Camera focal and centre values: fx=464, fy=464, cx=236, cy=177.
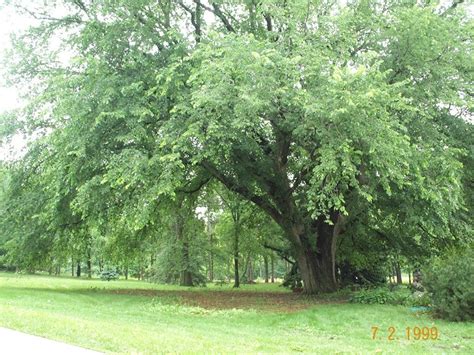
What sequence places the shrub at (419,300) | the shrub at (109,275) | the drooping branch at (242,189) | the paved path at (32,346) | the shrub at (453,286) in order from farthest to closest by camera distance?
the shrub at (109,275) < the drooping branch at (242,189) < the shrub at (419,300) < the shrub at (453,286) < the paved path at (32,346)

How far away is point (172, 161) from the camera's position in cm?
1425

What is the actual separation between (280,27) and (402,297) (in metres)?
10.5

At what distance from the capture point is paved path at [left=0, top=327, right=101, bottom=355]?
19.5ft


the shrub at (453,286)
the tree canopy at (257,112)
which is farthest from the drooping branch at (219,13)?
the shrub at (453,286)

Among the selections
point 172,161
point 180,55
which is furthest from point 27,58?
point 172,161

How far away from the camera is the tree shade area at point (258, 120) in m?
12.7

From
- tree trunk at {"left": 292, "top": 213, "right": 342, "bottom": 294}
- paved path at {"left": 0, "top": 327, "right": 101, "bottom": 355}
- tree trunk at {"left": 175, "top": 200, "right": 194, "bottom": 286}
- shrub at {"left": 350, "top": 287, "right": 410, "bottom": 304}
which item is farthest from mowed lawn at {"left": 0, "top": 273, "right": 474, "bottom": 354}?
tree trunk at {"left": 175, "top": 200, "right": 194, "bottom": 286}

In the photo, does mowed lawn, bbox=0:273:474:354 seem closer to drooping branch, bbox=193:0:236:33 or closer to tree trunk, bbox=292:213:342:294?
tree trunk, bbox=292:213:342:294

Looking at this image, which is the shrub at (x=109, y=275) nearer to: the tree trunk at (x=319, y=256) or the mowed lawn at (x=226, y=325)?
the mowed lawn at (x=226, y=325)

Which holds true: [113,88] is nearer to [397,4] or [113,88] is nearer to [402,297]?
[397,4]

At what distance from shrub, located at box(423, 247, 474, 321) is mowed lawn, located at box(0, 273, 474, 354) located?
465mm

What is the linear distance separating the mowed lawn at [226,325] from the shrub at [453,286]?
1.52 feet

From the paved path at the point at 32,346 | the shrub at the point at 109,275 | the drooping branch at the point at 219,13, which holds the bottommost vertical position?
the shrub at the point at 109,275

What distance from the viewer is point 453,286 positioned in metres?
12.6
